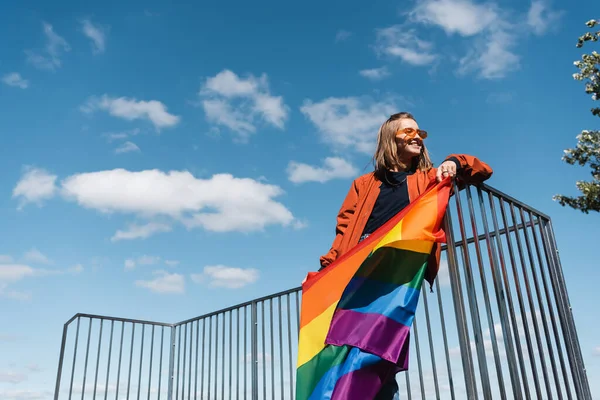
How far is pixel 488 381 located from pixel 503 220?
951mm

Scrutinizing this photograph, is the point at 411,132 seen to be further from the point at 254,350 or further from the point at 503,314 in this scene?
the point at 254,350

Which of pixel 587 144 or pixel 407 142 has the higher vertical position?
pixel 587 144

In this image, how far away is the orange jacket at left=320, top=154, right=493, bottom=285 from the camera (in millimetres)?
2748

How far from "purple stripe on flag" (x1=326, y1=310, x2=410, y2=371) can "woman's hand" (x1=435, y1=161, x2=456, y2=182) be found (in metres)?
0.80

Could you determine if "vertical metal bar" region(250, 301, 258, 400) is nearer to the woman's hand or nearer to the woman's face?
the woman's face

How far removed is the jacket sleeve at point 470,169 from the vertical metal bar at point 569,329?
2.30 feet

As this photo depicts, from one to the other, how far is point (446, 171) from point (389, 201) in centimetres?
46

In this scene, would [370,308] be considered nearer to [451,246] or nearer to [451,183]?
[451,246]

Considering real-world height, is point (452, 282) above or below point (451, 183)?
below

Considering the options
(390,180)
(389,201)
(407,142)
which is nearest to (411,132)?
(407,142)

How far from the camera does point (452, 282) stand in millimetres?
2594

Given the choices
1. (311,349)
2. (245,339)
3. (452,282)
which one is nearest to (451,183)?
(452,282)

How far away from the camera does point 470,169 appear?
9.05ft

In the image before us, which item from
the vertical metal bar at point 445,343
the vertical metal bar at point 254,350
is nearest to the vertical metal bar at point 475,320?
the vertical metal bar at point 445,343
